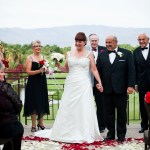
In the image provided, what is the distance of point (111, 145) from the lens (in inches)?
242

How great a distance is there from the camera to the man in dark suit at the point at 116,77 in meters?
6.17

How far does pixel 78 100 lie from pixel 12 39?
6838 millimetres

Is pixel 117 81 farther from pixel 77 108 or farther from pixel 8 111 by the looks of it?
pixel 8 111

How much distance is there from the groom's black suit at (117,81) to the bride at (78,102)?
0.68 feet

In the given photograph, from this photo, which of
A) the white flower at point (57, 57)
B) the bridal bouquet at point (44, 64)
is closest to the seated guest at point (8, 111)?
the white flower at point (57, 57)

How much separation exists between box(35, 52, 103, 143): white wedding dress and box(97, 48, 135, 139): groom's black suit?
0.89 ft

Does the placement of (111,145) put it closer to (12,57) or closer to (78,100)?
(78,100)

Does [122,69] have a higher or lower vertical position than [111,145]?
higher

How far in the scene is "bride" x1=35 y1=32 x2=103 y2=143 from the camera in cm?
645

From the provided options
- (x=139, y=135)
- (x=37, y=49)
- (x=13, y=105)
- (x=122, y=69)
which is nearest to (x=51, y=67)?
(x=37, y=49)

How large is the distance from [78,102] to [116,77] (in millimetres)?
776

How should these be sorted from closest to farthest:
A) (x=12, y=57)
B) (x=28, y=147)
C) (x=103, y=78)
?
(x=28, y=147) < (x=103, y=78) < (x=12, y=57)

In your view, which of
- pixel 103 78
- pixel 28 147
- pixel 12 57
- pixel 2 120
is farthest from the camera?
pixel 12 57

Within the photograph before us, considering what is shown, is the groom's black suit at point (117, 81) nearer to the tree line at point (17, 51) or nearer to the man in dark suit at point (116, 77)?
the man in dark suit at point (116, 77)
